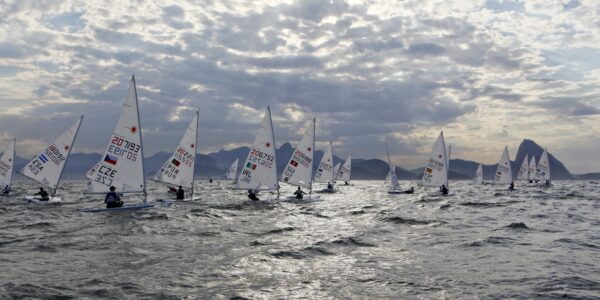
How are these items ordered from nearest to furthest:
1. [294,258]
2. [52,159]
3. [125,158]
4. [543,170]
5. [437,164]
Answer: [294,258] → [125,158] → [52,159] → [437,164] → [543,170]

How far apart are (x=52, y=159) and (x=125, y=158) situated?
10787 millimetres

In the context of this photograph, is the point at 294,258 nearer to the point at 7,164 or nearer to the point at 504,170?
the point at 7,164

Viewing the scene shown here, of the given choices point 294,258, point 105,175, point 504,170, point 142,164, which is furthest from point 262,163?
point 504,170

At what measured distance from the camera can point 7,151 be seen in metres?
44.1

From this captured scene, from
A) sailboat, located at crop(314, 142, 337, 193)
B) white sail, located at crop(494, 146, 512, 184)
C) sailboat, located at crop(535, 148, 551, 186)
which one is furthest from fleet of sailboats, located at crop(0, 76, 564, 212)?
sailboat, located at crop(535, 148, 551, 186)

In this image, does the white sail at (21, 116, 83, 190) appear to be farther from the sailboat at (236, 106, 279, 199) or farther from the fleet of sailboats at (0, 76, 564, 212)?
the sailboat at (236, 106, 279, 199)

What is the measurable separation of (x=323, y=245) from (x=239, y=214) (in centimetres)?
1212

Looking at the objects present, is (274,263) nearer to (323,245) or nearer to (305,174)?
(323,245)

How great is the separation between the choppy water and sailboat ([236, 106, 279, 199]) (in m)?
11.4

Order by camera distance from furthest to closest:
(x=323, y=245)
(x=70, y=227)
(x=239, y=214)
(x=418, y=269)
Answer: (x=239, y=214) → (x=70, y=227) → (x=323, y=245) → (x=418, y=269)

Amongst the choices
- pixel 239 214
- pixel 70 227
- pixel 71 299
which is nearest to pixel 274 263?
pixel 71 299

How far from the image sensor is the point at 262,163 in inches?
1352

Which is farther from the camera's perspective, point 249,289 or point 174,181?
point 174,181

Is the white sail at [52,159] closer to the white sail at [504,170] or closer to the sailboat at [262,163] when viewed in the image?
the sailboat at [262,163]
